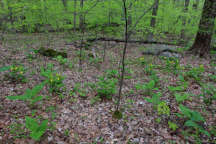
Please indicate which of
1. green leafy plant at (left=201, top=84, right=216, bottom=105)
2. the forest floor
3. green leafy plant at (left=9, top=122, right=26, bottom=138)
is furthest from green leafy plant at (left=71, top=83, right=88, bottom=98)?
green leafy plant at (left=201, top=84, right=216, bottom=105)

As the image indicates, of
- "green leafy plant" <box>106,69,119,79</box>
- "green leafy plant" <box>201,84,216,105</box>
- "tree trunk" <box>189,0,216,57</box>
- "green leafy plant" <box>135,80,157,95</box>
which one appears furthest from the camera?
"tree trunk" <box>189,0,216,57</box>

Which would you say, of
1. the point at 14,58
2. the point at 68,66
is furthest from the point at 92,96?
the point at 14,58

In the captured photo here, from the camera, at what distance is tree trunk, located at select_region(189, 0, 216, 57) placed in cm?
579

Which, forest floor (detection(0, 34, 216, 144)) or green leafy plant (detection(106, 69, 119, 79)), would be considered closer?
forest floor (detection(0, 34, 216, 144))

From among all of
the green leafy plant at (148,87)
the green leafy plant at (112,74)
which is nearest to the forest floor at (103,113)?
the green leafy plant at (148,87)

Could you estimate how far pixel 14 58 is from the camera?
20.6ft

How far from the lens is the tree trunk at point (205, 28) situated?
228 inches

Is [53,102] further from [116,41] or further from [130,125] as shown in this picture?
[116,41]

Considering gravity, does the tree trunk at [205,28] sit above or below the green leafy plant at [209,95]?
above

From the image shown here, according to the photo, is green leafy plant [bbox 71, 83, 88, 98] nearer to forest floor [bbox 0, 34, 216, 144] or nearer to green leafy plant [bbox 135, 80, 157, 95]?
forest floor [bbox 0, 34, 216, 144]

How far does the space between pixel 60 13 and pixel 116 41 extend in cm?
522

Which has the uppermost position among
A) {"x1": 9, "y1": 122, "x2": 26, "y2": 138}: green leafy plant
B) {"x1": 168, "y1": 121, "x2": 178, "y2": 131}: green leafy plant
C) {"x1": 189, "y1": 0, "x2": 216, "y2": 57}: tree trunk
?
{"x1": 189, "y1": 0, "x2": 216, "y2": 57}: tree trunk

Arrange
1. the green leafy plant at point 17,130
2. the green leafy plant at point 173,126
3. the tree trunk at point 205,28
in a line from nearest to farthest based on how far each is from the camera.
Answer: the green leafy plant at point 17,130 < the green leafy plant at point 173,126 < the tree trunk at point 205,28

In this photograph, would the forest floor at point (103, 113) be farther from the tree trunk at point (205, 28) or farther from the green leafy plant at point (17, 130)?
the tree trunk at point (205, 28)
